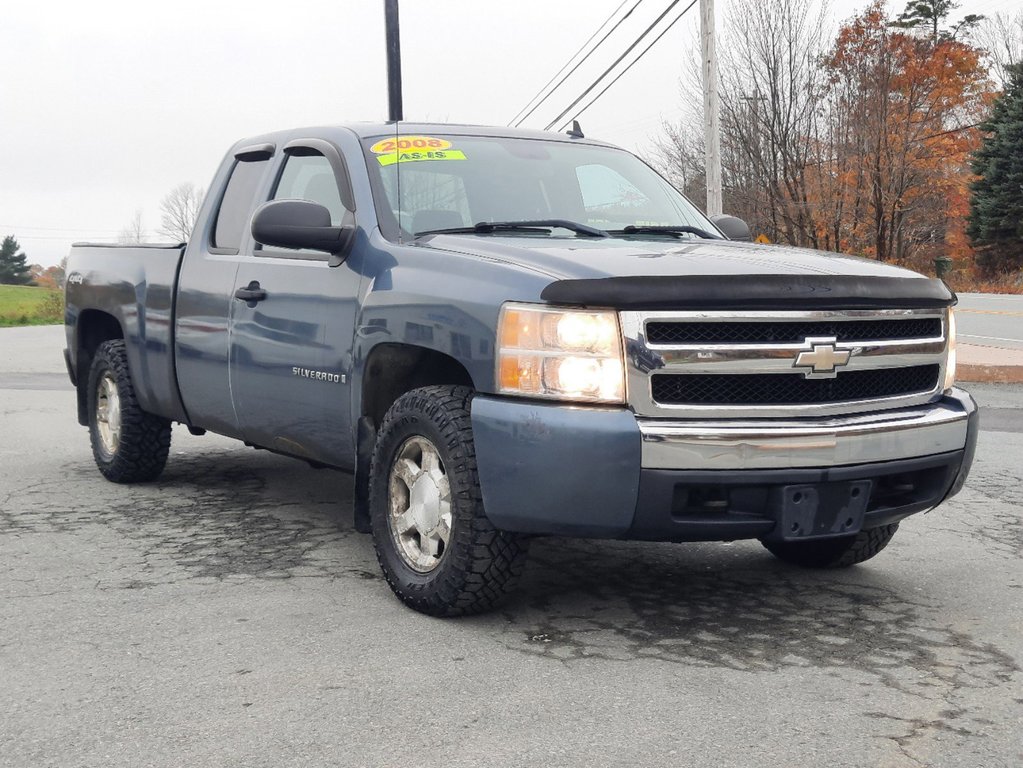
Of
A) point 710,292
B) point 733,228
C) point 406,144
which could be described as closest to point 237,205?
point 406,144

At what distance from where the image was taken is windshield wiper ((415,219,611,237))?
5.02 metres

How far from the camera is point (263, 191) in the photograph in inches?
235

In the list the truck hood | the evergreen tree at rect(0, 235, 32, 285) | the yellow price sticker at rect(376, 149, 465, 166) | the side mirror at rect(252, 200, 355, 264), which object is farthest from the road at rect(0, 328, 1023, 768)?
the evergreen tree at rect(0, 235, 32, 285)

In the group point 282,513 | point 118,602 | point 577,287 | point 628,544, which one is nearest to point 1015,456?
Answer: point 628,544

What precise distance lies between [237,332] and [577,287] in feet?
7.45

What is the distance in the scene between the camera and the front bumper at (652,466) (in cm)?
389

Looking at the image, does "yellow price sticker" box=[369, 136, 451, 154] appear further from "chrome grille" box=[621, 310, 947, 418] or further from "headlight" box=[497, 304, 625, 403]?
"chrome grille" box=[621, 310, 947, 418]

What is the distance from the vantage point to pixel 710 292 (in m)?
3.94

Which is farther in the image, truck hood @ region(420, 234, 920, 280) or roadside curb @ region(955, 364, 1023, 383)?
roadside curb @ region(955, 364, 1023, 383)

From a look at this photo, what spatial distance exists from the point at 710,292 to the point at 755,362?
268 millimetres

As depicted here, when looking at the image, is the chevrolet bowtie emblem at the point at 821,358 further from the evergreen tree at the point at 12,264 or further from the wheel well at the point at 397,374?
the evergreen tree at the point at 12,264

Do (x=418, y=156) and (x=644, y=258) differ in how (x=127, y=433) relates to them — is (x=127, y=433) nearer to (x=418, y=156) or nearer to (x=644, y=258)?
(x=418, y=156)

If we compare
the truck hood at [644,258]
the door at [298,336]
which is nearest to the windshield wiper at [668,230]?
the truck hood at [644,258]

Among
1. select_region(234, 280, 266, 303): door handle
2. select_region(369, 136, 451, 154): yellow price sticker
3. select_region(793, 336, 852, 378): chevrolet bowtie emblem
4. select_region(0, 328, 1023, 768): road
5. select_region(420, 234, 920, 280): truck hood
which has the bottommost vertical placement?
select_region(0, 328, 1023, 768): road
